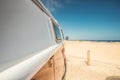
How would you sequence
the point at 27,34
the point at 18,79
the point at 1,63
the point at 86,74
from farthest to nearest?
the point at 86,74 → the point at 27,34 → the point at 1,63 → the point at 18,79

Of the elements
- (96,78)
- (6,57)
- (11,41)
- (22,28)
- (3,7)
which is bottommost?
(96,78)

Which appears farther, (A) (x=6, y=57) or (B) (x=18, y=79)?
(A) (x=6, y=57)

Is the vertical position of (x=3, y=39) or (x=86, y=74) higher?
(x=3, y=39)

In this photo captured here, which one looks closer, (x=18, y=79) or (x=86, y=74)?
(x=18, y=79)

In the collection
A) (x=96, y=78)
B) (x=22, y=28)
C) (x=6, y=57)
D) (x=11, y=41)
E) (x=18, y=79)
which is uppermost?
(x=22, y=28)

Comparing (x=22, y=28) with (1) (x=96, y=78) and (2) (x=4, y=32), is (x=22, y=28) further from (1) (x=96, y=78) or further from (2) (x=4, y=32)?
(1) (x=96, y=78)

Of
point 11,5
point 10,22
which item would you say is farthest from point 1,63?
point 11,5

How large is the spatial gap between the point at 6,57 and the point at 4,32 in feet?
0.62

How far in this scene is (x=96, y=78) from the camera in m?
6.79

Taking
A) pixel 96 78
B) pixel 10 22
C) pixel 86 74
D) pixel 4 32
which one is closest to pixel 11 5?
pixel 10 22

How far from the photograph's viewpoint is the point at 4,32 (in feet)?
3.94

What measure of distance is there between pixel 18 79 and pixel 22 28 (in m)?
0.74

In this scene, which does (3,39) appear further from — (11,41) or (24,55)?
(24,55)

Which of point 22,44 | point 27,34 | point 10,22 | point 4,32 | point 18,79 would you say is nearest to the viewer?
point 18,79
